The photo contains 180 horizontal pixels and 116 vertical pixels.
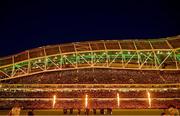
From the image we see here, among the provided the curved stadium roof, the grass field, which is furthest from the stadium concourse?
the grass field

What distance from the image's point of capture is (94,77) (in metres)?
37.9

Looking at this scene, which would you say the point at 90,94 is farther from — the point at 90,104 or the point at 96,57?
the point at 96,57

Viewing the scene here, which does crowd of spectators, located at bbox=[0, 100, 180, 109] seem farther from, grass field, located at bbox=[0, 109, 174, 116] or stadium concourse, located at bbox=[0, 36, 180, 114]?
grass field, located at bbox=[0, 109, 174, 116]

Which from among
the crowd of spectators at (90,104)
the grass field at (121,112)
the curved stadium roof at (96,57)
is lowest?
the grass field at (121,112)

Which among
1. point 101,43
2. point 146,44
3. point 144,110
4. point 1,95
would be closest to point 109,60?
point 101,43

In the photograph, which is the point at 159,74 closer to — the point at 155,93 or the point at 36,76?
the point at 155,93

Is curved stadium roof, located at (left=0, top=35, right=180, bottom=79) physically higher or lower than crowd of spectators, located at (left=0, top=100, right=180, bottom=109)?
higher

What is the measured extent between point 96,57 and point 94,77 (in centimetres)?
323

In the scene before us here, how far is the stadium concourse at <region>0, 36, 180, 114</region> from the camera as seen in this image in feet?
105

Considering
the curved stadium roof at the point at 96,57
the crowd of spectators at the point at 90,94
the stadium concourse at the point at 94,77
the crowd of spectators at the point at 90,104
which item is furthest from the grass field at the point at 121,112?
the curved stadium roof at the point at 96,57

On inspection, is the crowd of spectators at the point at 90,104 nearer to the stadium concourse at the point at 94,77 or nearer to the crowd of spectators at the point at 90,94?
the stadium concourse at the point at 94,77

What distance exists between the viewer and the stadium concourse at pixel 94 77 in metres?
32.0

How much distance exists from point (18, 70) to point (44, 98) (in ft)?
19.3

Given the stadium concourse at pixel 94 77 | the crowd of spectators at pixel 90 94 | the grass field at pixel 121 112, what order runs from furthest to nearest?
the crowd of spectators at pixel 90 94 → the stadium concourse at pixel 94 77 → the grass field at pixel 121 112
